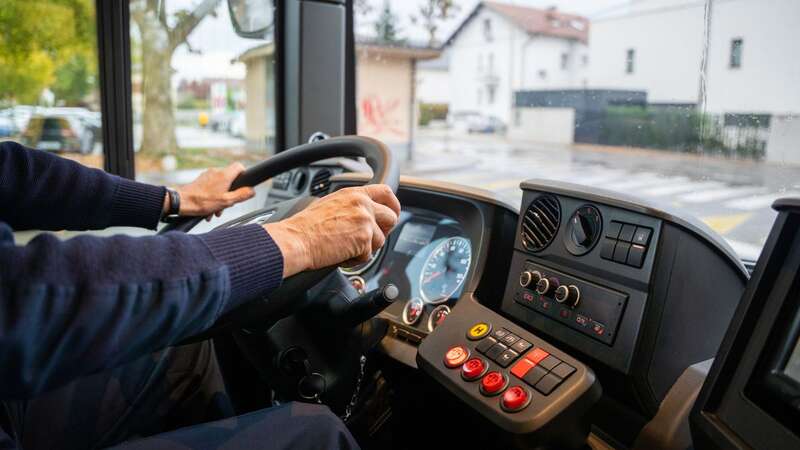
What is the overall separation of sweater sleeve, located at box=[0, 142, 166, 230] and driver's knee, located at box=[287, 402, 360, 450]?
0.60 metres

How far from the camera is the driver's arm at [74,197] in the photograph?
1.22 metres

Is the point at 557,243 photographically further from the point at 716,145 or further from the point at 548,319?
the point at 716,145

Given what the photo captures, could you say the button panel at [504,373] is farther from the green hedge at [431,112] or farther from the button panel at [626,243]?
the green hedge at [431,112]

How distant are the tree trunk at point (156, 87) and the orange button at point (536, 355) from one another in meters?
1.80

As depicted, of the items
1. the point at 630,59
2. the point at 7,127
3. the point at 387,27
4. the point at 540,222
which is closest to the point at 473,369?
the point at 540,222

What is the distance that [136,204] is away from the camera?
52.0 inches

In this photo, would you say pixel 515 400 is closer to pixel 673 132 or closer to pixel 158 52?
pixel 673 132

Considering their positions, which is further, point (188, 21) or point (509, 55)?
point (188, 21)

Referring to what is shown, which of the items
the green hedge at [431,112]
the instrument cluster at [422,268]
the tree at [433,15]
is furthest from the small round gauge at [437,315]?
the tree at [433,15]

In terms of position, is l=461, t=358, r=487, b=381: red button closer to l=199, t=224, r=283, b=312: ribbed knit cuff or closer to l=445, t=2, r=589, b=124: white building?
l=199, t=224, r=283, b=312: ribbed knit cuff

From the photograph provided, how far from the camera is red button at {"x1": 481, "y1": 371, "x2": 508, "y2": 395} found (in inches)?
41.2

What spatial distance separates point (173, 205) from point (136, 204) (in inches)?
3.0

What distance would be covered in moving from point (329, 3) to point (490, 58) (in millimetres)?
659

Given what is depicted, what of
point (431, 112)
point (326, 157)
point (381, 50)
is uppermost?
point (381, 50)
